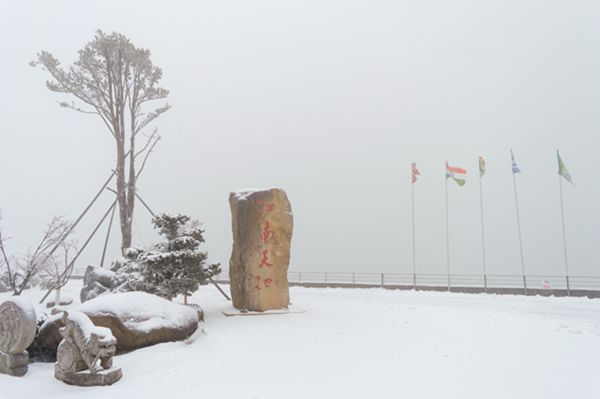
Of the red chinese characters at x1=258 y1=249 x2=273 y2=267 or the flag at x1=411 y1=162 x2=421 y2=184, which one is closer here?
the red chinese characters at x1=258 y1=249 x2=273 y2=267

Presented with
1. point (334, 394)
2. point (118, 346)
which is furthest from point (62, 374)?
point (334, 394)

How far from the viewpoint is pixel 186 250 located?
1045cm

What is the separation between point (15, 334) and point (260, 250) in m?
5.94

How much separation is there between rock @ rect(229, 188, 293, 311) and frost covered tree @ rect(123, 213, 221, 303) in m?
0.80

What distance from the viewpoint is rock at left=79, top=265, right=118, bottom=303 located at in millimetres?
12227

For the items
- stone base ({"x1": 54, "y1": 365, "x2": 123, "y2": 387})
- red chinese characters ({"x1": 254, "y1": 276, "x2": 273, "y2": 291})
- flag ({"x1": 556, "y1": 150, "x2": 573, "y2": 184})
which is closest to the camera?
stone base ({"x1": 54, "y1": 365, "x2": 123, "y2": 387})

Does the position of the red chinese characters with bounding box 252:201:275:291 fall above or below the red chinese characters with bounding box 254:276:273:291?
above

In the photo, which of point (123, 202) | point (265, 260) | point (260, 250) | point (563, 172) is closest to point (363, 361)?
point (265, 260)

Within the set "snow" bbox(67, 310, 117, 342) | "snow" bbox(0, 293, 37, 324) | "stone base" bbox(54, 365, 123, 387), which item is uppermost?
"snow" bbox(0, 293, 37, 324)

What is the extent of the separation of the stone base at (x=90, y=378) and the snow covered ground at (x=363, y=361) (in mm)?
103

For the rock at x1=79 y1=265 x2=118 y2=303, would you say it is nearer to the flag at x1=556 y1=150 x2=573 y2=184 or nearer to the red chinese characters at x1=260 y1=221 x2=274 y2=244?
the red chinese characters at x1=260 y1=221 x2=274 y2=244

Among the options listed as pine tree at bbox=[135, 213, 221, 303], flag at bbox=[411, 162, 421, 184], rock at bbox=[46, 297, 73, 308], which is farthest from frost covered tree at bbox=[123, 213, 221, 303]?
flag at bbox=[411, 162, 421, 184]

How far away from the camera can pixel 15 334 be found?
614 centimetres

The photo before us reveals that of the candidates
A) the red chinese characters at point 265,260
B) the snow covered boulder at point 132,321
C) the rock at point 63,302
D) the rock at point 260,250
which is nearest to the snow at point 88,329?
the snow covered boulder at point 132,321
